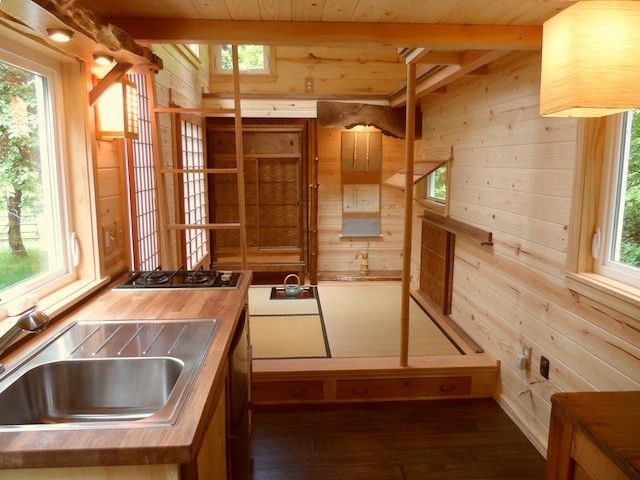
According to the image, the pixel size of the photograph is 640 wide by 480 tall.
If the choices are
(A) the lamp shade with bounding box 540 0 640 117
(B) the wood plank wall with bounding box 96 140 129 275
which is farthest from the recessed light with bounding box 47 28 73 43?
(A) the lamp shade with bounding box 540 0 640 117

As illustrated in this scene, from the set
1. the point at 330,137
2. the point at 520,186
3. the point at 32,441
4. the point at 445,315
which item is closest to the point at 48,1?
the point at 32,441

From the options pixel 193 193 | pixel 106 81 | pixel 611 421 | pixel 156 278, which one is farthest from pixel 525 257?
pixel 193 193

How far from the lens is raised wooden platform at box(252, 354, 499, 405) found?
2.88 metres

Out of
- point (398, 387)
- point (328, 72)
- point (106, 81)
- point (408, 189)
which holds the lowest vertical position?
point (398, 387)

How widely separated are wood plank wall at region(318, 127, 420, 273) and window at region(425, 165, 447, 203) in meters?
0.88

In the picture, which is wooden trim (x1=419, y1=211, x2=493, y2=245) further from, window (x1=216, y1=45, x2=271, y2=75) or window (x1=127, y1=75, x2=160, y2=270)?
window (x1=216, y1=45, x2=271, y2=75)

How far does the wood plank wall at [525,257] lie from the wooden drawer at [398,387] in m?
0.31

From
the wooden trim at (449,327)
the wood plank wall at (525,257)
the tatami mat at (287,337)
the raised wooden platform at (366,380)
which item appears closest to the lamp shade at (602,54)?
the wood plank wall at (525,257)

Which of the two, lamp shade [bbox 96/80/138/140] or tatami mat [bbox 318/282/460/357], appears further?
tatami mat [bbox 318/282/460/357]

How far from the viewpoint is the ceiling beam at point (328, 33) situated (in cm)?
208

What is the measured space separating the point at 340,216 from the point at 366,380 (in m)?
3.06

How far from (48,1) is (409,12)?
139 cm

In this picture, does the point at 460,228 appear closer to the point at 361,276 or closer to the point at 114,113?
the point at 361,276

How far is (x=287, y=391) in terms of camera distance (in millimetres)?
2893
